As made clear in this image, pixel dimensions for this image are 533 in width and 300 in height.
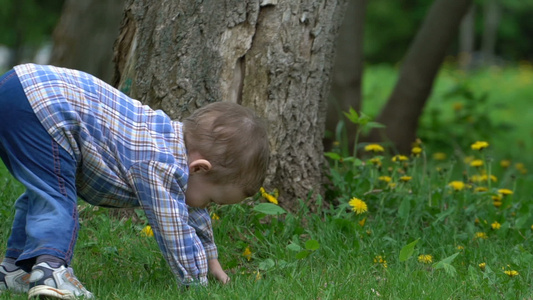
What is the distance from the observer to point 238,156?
2.78 m

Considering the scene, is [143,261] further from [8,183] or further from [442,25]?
[442,25]

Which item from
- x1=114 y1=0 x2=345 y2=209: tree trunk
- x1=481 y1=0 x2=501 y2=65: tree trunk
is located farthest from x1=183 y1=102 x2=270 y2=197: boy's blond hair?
x1=481 y1=0 x2=501 y2=65: tree trunk

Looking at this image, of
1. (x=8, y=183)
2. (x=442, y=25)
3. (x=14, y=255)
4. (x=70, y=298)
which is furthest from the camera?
(x=442, y=25)

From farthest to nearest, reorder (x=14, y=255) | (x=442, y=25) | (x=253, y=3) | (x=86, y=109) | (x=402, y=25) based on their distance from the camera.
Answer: (x=402, y=25)
(x=442, y=25)
(x=253, y=3)
(x=14, y=255)
(x=86, y=109)

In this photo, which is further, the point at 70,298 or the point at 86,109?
the point at 86,109

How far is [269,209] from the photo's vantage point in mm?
3416

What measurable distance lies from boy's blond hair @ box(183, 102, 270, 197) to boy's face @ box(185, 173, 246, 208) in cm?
3

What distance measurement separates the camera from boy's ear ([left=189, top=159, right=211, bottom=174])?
276cm

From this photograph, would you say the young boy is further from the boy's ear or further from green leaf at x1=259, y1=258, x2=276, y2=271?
green leaf at x1=259, y1=258, x2=276, y2=271

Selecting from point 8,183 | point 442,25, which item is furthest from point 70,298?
point 442,25

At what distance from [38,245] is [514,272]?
188 cm

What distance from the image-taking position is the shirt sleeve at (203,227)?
121 inches

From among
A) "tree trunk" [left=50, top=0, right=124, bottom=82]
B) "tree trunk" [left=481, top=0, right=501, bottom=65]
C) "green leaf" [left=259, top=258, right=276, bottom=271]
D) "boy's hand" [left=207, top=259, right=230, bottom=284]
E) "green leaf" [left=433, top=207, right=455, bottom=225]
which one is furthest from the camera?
"tree trunk" [left=481, top=0, right=501, bottom=65]

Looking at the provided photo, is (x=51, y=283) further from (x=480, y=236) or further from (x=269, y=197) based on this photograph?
(x=480, y=236)
